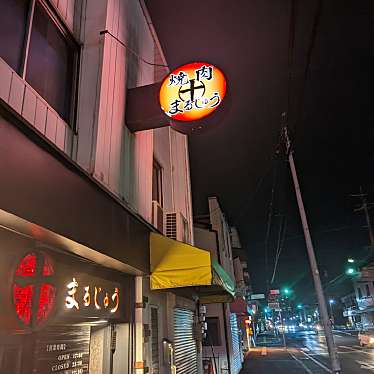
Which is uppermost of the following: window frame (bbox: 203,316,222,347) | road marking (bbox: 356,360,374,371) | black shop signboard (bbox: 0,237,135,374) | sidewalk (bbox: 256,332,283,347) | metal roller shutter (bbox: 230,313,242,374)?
black shop signboard (bbox: 0,237,135,374)

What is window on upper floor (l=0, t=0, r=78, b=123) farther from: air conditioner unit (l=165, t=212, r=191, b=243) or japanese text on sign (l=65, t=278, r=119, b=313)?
air conditioner unit (l=165, t=212, r=191, b=243)

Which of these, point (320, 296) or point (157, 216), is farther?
point (320, 296)

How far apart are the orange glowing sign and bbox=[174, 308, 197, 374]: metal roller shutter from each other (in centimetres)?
539

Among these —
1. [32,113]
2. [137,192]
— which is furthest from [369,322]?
[32,113]

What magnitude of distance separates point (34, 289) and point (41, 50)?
3541mm

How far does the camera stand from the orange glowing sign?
622 cm

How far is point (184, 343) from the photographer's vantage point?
29.6 feet

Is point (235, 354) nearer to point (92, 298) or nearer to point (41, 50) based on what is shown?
point (92, 298)

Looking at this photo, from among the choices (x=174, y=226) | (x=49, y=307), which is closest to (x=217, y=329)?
(x=174, y=226)

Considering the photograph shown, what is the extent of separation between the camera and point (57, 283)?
12.8 ft

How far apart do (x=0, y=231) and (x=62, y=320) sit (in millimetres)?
1510

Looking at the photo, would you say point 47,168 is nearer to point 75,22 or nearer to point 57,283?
point 57,283

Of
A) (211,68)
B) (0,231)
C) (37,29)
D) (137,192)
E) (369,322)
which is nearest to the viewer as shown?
(0,231)

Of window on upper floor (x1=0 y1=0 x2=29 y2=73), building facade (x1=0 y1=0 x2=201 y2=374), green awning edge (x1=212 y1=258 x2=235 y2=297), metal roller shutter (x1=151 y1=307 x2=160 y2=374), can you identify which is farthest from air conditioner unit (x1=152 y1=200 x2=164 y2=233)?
window on upper floor (x1=0 y1=0 x2=29 y2=73)
